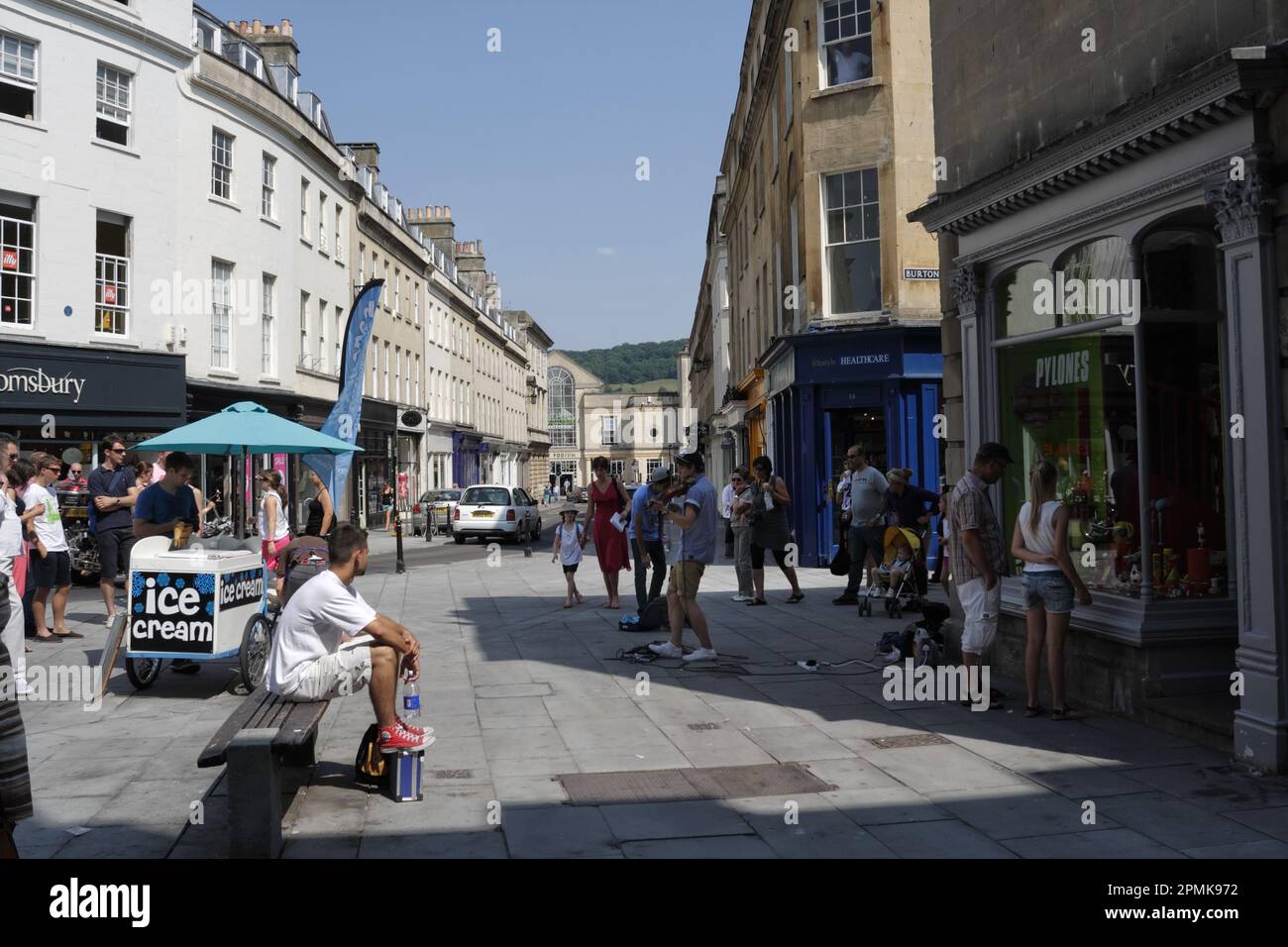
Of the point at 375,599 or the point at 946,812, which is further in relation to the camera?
the point at 375,599

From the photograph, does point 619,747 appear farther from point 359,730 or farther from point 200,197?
point 200,197

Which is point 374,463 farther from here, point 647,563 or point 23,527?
point 23,527

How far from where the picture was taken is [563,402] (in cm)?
11381

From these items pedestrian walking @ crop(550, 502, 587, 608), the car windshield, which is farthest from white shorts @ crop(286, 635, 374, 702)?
the car windshield

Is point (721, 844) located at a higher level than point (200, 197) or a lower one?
lower

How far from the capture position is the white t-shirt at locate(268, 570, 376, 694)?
5.58 metres

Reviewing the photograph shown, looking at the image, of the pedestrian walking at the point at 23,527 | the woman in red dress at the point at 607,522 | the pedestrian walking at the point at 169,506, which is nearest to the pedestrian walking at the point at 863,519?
the woman in red dress at the point at 607,522

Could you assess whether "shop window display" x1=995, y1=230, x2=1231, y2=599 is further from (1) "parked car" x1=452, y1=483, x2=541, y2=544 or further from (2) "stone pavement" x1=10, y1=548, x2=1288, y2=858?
(1) "parked car" x1=452, y1=483, x2=541, y2=544

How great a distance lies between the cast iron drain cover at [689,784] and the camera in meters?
5.53

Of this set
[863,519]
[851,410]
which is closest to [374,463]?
[851,410]

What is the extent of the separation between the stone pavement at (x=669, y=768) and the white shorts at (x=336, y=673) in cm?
44
